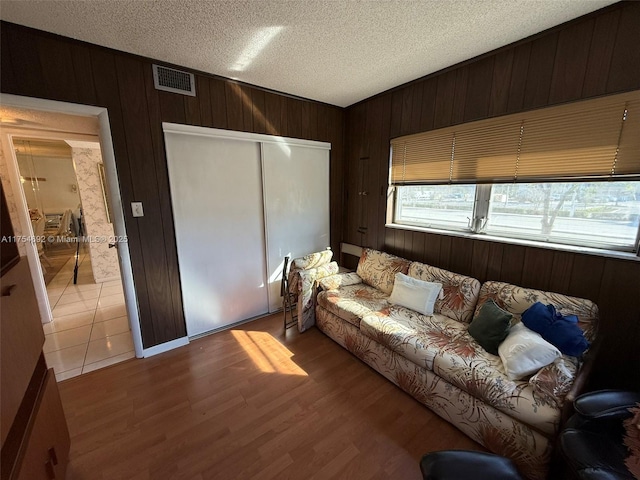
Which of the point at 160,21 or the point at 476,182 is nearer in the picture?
the point at 160,21

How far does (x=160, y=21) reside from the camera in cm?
162

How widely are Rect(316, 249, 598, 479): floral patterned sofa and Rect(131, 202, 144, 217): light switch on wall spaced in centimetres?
181

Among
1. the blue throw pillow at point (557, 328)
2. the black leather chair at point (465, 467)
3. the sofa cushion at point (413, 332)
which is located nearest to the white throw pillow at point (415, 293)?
the sofa cushion at point (413, 332)

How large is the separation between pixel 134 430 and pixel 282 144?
9.03ft

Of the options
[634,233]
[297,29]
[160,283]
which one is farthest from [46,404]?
[634,233]

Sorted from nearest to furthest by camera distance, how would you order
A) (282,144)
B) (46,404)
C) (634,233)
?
(46,404) < (634,233) < (282,144)

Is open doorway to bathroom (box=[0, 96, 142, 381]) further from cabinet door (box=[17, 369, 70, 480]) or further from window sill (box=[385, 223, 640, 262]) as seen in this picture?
window sill (box=[385, 223, 640, 262])

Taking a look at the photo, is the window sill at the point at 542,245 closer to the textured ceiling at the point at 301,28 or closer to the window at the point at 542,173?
the window at the point at 542,173

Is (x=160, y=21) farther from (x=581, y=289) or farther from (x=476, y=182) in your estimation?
(x=581, y=289)

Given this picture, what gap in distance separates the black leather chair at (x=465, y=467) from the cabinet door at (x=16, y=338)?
1.54 m

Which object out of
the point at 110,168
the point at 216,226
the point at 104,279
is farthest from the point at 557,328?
the point at 104,279

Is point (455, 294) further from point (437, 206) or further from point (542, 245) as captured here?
point (437, 206)

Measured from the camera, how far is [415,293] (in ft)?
7.52

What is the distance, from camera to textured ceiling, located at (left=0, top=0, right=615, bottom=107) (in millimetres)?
1493
